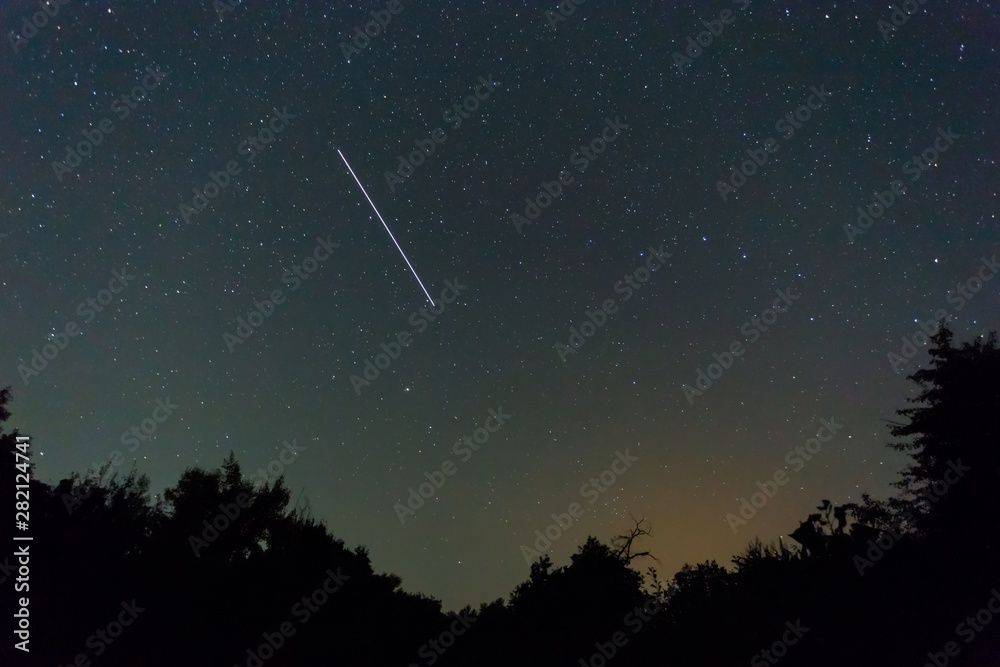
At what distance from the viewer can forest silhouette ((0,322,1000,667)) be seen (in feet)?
49.8

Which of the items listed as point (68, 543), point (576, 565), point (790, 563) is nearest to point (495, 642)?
point (576, 565)

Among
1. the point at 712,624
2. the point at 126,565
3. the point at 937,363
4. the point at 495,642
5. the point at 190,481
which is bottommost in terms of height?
the point at 495,642

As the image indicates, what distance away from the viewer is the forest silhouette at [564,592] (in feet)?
49.8

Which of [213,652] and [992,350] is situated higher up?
[992,350]

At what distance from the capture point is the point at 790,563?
17984mm

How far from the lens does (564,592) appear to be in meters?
24.9

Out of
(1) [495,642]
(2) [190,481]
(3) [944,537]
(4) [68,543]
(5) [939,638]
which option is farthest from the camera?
(2) [190,481]

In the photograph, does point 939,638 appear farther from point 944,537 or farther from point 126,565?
point 126,565

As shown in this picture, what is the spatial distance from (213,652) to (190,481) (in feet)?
56.8

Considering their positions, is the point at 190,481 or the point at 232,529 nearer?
the point at 232,529

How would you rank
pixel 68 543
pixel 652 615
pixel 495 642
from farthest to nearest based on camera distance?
pixel 495 642 < pixel 652 615 < pixel 68 543

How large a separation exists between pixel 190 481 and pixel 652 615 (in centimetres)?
2558

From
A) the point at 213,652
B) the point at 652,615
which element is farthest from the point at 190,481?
the point at 652,615

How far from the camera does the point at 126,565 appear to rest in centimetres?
2012
